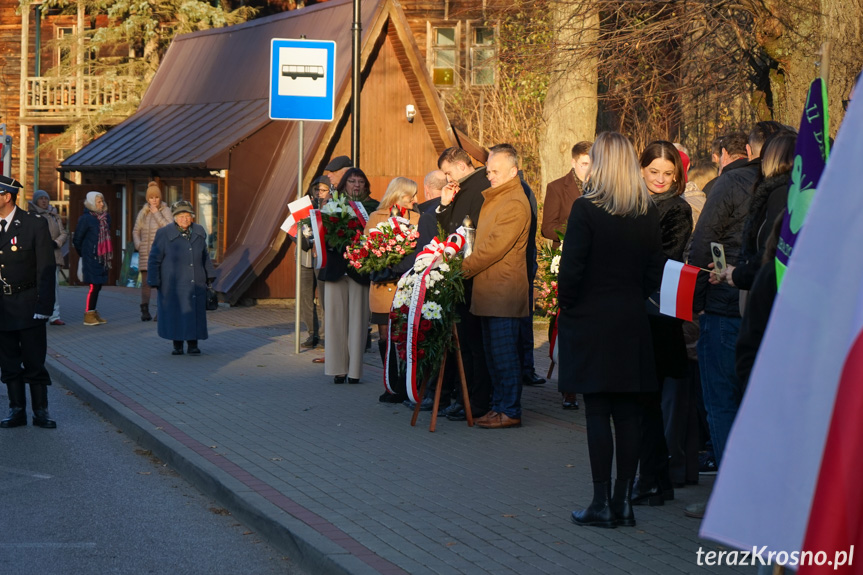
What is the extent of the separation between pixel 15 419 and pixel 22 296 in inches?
43.7

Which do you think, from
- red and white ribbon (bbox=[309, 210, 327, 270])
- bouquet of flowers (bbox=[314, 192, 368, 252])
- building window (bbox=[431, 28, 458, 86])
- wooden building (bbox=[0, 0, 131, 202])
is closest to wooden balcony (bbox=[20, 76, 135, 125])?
wooden building (bbox=[0, 0, 131, 202])

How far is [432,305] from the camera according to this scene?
8672mm

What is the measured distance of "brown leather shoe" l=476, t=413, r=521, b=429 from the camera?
887cm

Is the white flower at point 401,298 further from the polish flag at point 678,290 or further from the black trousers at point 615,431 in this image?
the polish flag at point 678,290

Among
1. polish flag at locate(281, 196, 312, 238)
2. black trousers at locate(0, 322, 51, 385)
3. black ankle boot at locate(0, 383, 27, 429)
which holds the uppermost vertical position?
polish flag at locate(281, 196, 312, 238)

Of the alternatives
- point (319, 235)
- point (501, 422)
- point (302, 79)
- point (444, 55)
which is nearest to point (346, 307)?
point (319, 235)

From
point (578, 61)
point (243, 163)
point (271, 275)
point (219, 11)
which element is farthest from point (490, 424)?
point (219, 11)

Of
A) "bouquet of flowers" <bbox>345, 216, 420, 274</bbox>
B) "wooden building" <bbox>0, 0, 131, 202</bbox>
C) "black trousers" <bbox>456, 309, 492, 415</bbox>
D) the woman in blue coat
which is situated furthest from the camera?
"wooden building" <bbox>0, 0, 131, 202</bbox>

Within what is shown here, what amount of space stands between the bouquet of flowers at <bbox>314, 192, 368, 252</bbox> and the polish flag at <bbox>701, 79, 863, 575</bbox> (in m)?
8.63

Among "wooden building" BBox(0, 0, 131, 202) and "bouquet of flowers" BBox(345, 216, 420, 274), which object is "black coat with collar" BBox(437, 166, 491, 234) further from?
"wooden building" BBox(0, 0, 131, 202)

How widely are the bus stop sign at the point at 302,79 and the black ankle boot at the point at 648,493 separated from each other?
24.3 feet

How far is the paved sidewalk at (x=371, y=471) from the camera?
5449mm

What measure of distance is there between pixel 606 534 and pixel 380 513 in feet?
4.07

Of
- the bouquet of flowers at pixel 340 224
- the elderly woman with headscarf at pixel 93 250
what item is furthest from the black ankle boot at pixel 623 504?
the elderly woman with headscarf at pixel 93 250
